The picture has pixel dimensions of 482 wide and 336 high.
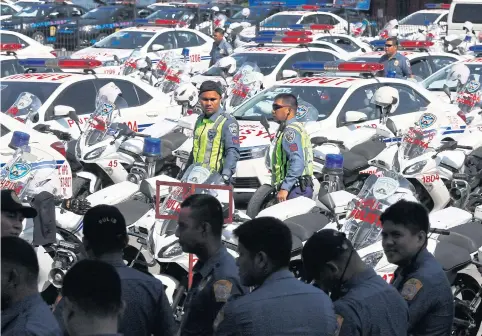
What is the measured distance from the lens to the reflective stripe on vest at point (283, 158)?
10602mm

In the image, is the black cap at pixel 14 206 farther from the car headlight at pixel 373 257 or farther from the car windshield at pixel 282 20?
the car windshield at pixel 282 20

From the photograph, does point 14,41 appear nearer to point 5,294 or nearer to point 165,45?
point 165,45

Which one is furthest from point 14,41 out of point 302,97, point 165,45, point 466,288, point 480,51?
point 466,288

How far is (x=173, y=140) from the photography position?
14.0m

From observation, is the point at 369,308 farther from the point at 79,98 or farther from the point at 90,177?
the point at 79,98

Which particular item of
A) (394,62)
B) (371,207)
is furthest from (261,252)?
(394,62)

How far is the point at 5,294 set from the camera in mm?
4734

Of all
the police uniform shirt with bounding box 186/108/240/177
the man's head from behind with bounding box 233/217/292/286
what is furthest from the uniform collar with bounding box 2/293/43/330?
the police uniform shirt with bounding box 186/108/240/177

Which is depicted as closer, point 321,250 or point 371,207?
point 321,250

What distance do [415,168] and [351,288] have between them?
23.8 feet

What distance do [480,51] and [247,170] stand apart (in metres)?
7.81

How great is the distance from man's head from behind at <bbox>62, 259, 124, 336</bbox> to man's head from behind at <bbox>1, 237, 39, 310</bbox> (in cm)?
33

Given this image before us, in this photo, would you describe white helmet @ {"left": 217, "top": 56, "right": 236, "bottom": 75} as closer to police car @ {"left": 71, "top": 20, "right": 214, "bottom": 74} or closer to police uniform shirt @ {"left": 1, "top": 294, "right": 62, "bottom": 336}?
police car @ {"left": 71, "top": 20, "right": 214, "bottom": 74}

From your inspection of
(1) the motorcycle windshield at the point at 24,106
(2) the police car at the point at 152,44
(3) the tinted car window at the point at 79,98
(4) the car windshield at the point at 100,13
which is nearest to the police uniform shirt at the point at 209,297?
(1) the motorcycle windshield at the point at 24,106
